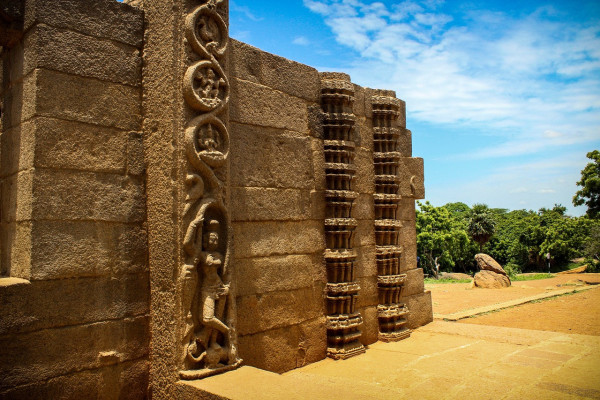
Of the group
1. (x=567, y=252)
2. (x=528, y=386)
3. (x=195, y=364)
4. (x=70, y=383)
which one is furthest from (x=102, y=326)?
(x=567, y=252)

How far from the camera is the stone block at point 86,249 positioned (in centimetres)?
318

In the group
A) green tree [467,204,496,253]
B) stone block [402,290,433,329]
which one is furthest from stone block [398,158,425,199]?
green tree [467,204,496,253]

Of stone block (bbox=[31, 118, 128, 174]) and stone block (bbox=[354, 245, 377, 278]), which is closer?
stone block (bbox=[31, 118, 128, 174])

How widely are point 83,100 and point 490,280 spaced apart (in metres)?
15.7

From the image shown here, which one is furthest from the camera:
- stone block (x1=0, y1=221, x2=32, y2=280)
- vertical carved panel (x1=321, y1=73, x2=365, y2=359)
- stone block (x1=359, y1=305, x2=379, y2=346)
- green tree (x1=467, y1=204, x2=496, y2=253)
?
green tree (x1=467, y1=204, x2=496, y2=253)

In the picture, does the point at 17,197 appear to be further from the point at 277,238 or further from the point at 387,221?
the point at 387,221

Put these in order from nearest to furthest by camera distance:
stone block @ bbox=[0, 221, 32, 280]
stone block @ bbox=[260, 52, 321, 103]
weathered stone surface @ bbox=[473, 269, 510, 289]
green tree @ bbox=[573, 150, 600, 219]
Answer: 1. stone block @ bbox=[0, 221, 32, 280]
2. stone block @ bbox=[260, 52, 321, 103]
3. weathered stone surface @ bbox=[473, 269, 510, 289]
4. green tree @ bbox=[573, 150, 600, 219]

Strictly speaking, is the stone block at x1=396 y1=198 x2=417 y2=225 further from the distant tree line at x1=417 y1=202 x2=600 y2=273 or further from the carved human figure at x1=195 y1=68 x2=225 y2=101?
the distant tree line at x1=417 y1=202 x2=600 y2=273

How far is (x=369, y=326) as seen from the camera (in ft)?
20.5

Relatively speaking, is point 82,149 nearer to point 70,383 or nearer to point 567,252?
point 70,383

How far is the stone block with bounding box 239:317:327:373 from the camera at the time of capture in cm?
453

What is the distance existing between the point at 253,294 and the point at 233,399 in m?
1.74

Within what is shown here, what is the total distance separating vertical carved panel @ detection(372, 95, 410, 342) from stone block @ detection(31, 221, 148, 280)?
3649 millimetres

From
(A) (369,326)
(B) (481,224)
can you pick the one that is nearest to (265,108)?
(A) (369,326)
